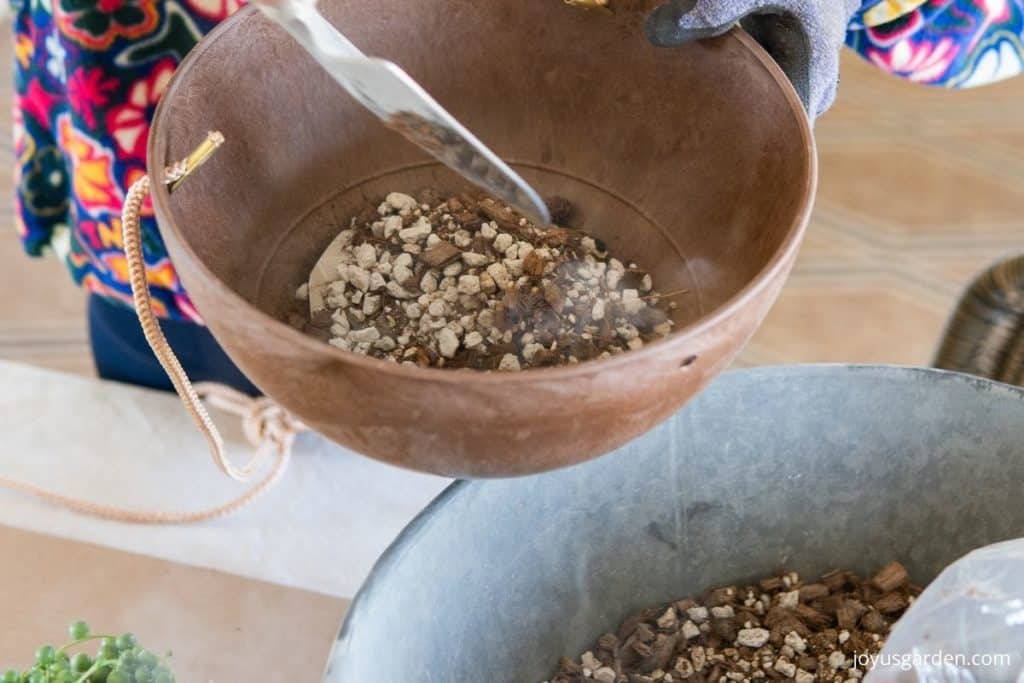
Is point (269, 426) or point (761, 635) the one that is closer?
point (761, 635)

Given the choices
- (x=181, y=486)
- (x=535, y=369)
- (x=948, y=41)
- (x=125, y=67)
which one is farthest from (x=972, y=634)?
(x=125, y=67)

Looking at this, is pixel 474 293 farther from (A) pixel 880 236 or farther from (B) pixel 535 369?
(A) pixel 880 236

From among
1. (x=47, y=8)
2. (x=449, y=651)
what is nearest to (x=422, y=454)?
(x=449, y=651)

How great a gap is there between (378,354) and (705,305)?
15 cm

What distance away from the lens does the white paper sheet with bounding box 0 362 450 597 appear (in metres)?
0.77

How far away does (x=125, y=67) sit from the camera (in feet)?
2.54

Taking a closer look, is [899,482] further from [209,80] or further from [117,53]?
[117,53]

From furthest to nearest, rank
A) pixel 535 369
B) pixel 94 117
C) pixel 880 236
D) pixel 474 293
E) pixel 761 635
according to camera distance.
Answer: pixel 880 236 < pixel 94 117 < pixel 761 635 < pixel 474 293 < pixel 535 369

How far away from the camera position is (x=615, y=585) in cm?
70

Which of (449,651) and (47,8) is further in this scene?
(47,8)

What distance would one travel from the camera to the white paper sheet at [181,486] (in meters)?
0.77

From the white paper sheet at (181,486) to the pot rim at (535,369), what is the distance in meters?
0.35

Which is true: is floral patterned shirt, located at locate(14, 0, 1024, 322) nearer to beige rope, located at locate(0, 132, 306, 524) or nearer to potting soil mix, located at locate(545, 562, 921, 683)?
beige rope, located at locate(0, 132, 306, 524)

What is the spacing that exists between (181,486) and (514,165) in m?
0.36
